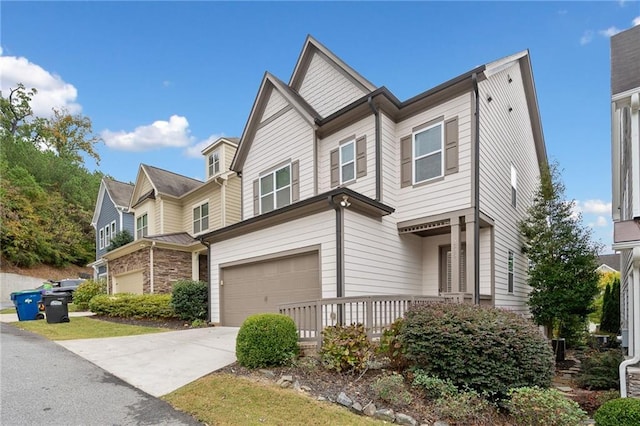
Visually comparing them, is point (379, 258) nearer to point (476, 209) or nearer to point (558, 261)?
point (476, 209)

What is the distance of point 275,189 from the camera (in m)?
13.4

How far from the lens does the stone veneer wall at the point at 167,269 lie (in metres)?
17.9

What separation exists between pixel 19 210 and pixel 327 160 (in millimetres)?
29486

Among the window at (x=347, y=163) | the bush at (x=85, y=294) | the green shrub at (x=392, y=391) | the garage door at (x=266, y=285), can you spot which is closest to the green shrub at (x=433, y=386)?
the green shrub at (x=392, y=391)

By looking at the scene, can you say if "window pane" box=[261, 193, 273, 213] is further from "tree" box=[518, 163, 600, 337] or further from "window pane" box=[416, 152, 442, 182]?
"tree" box=[518, 163, 600, 337]

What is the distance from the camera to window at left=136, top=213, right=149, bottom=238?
22.5m

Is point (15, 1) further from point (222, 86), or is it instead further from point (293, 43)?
point (293, 43)

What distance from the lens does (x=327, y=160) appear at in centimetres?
1210

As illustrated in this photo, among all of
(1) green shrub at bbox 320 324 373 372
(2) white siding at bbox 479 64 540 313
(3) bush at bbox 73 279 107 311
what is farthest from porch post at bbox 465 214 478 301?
(3) bush at bbox 73 279 107 311

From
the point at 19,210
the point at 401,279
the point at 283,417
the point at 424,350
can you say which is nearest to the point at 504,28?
the point at 401,279

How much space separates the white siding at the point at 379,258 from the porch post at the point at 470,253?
204 centimetres

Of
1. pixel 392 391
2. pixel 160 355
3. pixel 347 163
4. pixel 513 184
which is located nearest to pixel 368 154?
pixel 347 163

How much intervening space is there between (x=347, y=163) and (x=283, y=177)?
276cm

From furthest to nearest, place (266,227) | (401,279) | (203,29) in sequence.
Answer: (203,29) → (266,227) → (401,279)
